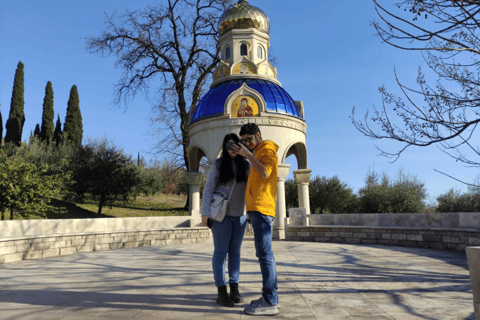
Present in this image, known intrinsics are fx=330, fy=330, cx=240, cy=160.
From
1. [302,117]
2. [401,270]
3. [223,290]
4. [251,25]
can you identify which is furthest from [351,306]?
[251,25]

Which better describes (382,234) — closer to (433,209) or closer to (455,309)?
(455,309)

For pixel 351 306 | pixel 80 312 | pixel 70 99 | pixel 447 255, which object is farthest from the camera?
pixel 70 99

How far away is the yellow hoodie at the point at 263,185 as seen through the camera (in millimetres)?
3736

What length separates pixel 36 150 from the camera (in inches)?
1029

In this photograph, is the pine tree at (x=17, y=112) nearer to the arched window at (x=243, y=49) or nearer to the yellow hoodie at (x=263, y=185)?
the arched window at (x=243, y=49)

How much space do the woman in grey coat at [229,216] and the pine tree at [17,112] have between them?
123 ft

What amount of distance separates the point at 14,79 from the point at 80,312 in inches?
1654

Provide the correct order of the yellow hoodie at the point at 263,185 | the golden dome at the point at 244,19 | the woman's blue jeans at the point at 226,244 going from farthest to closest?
the golden dome at the point at 244,19 → the woman's blue jeans at the point at 226,244 → the yellow hoodie at the point at 263,185

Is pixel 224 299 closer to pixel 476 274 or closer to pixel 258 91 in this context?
pixel 476 274

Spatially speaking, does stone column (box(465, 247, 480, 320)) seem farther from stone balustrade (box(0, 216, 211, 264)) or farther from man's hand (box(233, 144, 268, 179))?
stone balustrade (box(0, 216, 211, 264))

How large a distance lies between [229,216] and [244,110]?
11260mm

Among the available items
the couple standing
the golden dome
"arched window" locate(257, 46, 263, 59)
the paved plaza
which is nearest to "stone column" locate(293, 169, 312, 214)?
"arched window" locate(257, 46, 263, 59)

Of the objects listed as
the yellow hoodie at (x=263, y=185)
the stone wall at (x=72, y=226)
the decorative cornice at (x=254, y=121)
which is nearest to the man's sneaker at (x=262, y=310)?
the yellow hoodie at (x=263, y=185)

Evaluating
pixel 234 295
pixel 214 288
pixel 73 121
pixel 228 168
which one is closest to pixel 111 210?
pixel 73 121
